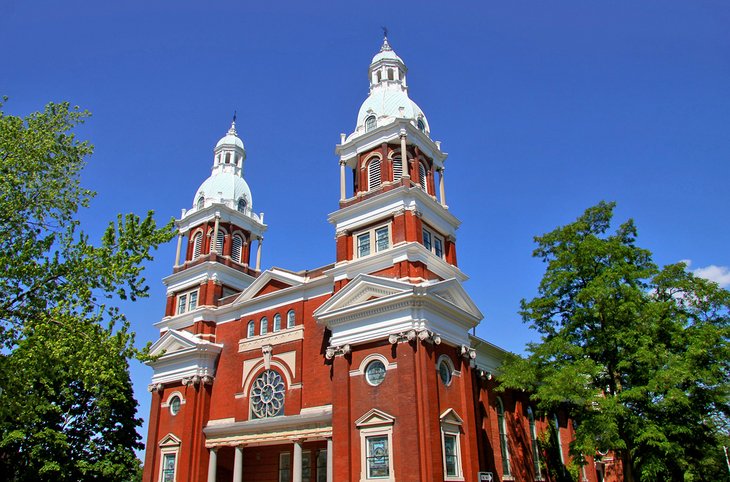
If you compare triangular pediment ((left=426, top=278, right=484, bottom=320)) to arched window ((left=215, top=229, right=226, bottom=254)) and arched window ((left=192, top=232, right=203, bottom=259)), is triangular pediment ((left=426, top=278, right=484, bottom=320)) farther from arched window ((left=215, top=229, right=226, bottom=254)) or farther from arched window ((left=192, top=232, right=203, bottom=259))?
arched window ((left=192, top=232, right=203, bottom=259))

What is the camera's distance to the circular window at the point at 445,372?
2644 cm

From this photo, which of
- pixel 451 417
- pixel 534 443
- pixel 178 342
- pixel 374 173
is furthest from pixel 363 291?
pixel 534 443

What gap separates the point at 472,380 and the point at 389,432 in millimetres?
7734

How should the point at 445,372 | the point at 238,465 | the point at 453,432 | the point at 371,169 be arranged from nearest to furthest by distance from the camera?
the point at 453,432
the point at 445,372
the point at 238,465
the point at 371,169

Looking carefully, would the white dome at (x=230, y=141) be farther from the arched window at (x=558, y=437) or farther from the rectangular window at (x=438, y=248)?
the arched window at (x=558, y=437)

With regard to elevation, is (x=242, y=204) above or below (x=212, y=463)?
above

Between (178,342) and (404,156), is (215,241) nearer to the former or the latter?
(178,342)

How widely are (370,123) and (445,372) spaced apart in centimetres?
1618

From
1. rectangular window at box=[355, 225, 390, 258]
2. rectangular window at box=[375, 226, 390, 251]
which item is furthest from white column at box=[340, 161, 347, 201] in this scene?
rectangular window at box=[375, 226, 390, 251]

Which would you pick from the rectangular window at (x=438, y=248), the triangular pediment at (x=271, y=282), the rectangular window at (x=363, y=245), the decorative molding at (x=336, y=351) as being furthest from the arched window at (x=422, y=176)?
the decorative molding at (x=336, y=351)

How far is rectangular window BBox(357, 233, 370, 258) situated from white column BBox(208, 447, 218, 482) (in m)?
14.8

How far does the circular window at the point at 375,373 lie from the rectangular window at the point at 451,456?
153 inches

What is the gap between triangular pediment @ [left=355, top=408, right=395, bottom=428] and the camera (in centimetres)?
2433

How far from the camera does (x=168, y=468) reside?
111 feet
